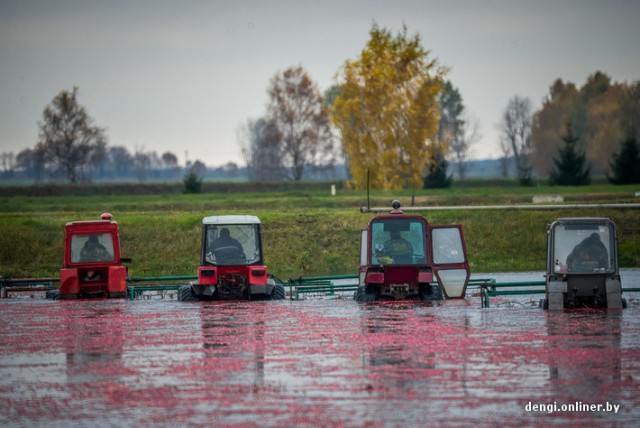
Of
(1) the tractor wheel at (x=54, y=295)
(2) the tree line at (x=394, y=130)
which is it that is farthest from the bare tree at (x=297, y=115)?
(1) the tractor wheel at (x=54, y=295)

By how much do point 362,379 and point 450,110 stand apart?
11916cm

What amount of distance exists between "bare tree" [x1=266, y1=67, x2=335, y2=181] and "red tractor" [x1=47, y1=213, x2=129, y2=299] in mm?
74922

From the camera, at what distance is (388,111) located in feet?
240

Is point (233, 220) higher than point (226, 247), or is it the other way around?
point (233, 220)

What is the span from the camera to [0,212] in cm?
5712

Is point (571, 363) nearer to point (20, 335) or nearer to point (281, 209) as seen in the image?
point (20, 335)

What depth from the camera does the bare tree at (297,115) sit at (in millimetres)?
104750

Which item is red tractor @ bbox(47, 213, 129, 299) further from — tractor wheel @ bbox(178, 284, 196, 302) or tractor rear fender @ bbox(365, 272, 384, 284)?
tractor rear fender @ bbox(365, 272, 384, 284)

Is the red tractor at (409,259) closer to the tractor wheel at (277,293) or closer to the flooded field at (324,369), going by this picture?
the flooded field at (324,369)

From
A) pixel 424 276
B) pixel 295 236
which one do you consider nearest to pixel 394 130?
pixel 295 236

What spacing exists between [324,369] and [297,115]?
91514mm

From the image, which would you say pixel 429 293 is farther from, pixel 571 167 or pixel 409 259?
pixel 571 167

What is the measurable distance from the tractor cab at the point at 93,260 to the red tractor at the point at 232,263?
2213 millimetres

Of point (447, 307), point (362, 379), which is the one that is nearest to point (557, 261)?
point (447, 307)
